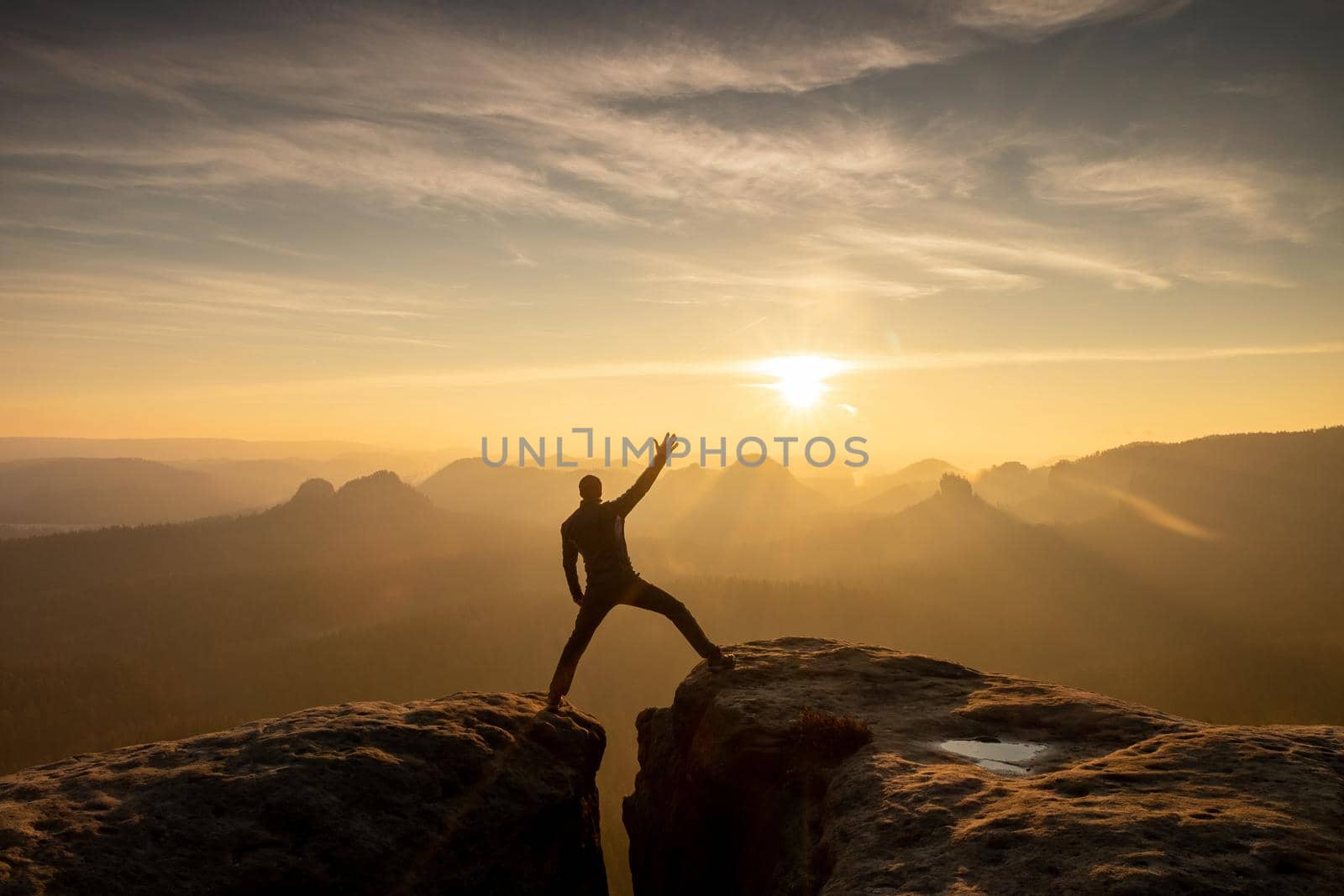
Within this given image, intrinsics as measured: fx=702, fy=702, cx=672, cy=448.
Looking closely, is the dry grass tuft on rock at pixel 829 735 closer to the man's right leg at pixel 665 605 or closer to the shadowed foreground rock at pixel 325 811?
the man's right leg at pixel 665 605

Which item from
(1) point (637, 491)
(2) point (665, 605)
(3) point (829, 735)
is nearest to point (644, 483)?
(1) point (637, 491)

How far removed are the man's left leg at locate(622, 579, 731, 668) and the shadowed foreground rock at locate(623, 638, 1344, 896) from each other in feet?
1.83

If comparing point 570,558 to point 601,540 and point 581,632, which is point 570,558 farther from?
point 581,632

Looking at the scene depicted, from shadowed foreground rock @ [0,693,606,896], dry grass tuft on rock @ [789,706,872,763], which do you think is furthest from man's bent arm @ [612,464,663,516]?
dry grass tuft on rock @ [789,706,872,763]

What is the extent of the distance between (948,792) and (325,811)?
8.35 meters

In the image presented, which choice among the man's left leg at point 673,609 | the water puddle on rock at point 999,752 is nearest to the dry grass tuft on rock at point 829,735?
the water puddle on rock at point 999,752

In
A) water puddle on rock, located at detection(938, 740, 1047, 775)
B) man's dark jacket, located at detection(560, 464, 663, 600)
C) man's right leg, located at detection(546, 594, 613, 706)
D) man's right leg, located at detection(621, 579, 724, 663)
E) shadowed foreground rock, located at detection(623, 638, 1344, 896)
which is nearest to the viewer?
shadowed foreground rock, located at detection(623, 638, 1344, 896)

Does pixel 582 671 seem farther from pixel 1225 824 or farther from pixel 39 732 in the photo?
pixel 1225 824

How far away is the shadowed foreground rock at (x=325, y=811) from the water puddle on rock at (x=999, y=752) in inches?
254

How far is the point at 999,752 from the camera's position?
10727mm

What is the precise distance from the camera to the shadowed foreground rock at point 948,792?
6648 millimetres

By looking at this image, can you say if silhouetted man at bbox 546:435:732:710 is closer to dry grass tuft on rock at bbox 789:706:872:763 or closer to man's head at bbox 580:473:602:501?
man's head at bbox 580:473:602:501

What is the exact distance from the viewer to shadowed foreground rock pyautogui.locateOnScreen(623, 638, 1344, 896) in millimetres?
6648

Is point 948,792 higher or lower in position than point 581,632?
lower
